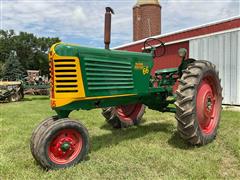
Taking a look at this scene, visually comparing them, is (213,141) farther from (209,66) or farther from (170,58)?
(170,58)

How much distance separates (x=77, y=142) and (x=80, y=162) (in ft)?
0.93


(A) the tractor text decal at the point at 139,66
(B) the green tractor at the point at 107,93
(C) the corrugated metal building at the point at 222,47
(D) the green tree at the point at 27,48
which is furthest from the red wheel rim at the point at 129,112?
(D) the green tree at the point at 27,48

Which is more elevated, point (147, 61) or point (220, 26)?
point (220, 26)

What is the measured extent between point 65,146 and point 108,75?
4.32 feet

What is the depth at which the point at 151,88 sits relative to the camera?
575cm

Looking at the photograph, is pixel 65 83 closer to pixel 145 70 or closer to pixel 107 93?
pixel 107 93

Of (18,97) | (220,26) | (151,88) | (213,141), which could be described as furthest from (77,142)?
(18,97)

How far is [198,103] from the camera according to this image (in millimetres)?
5457

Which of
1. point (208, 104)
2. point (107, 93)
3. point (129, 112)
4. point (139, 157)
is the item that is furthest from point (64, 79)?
point (129, 112)

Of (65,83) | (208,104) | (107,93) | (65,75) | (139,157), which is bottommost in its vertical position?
(139,157)

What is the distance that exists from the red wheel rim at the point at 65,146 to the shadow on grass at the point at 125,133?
85 cm

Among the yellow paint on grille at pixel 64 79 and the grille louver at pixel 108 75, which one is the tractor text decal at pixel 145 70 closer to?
the grille louver at pixel 108 75

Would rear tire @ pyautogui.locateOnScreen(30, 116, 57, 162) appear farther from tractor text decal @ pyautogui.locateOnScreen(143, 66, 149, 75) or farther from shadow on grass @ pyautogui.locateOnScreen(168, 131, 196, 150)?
shadow on grass @ pyautogui.locateOnScreen(168, 131, 196, 150)

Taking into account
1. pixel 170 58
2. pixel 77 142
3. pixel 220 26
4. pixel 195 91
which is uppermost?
pixel 220 26
